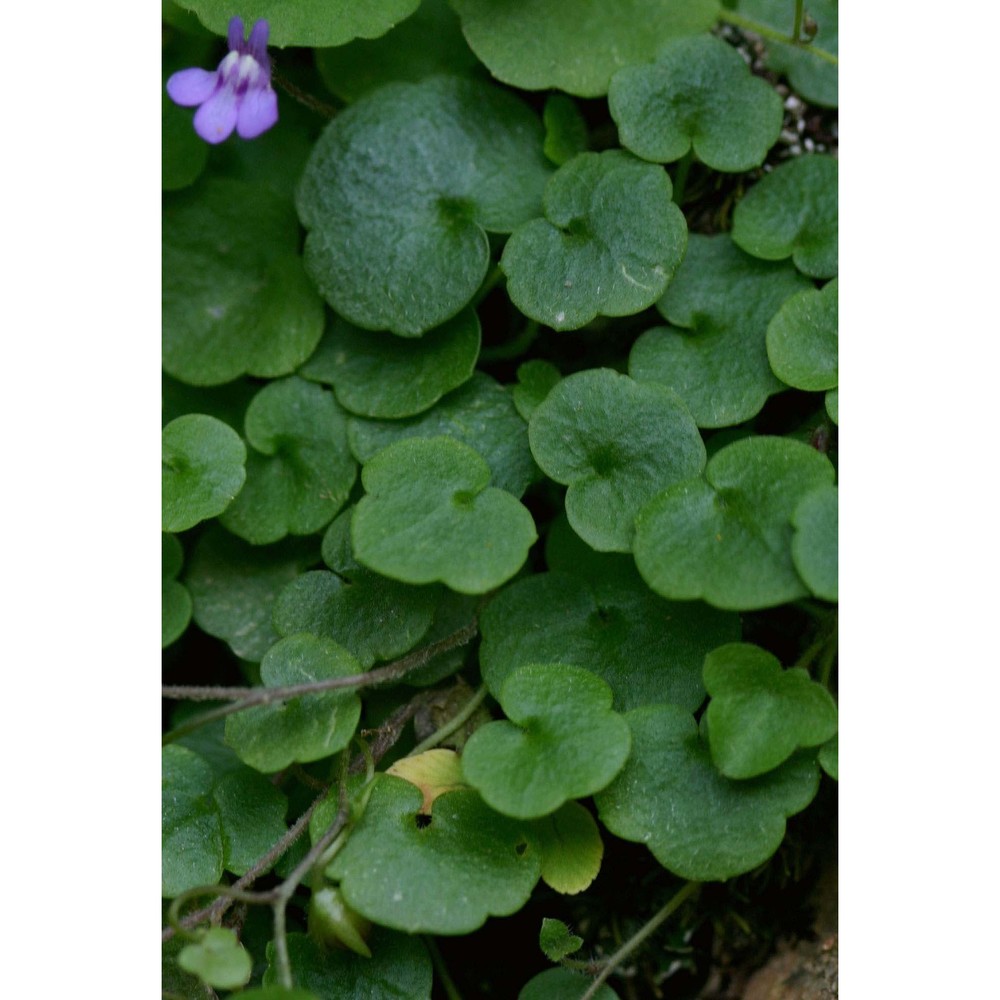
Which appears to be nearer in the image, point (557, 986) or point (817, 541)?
point (817, 541)

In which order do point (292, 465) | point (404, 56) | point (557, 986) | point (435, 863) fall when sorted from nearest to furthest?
point (435, 863) → point (557, 986) → point (292, 465) → point (404, 56)

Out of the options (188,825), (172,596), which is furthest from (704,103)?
(188,825)

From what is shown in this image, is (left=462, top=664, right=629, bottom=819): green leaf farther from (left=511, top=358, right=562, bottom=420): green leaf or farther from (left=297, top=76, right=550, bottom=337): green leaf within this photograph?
(left=297, top=76, right=550, bottom=337): green leaf

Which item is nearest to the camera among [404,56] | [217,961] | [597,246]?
[217,961]

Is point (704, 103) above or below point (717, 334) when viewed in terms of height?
above

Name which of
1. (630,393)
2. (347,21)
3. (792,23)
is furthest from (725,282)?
(347,21)

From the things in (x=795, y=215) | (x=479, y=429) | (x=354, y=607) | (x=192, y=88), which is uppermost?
(x=192, y=88)

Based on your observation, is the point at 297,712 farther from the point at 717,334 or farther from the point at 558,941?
the point at 717,334
